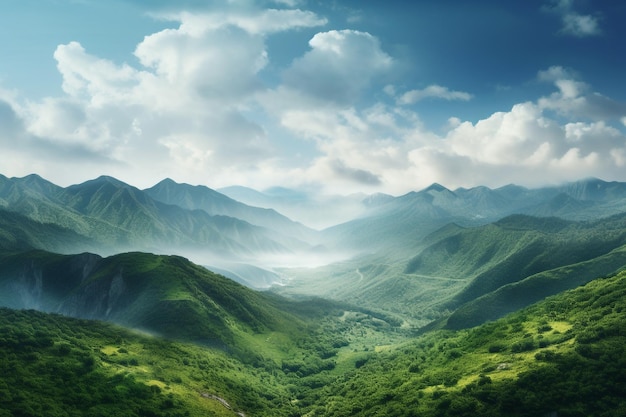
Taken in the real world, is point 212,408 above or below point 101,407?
below

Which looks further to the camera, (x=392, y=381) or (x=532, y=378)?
(x=392, y=381)

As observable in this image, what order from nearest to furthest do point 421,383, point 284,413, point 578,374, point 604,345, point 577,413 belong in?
point 577,413
point 578,374
point 604,345
point 421,383
point 284,413

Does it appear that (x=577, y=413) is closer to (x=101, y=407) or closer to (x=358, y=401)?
(x=358, y=401)

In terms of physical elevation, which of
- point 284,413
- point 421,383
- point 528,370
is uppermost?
point 528,370

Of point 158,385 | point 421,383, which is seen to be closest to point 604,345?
point 421,383

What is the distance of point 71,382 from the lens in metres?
144

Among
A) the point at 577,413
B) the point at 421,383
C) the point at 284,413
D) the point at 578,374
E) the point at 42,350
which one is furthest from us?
the point at 284,413

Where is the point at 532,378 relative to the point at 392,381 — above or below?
above

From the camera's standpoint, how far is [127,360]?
7067 inches

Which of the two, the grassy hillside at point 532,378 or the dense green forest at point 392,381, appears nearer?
the grassy hillside at point 532,378

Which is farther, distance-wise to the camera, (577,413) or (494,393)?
(494,393)

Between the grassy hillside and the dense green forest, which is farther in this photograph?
the dense green forest

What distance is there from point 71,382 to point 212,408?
53113 millimetres

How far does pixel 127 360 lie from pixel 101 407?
44.5 meters
